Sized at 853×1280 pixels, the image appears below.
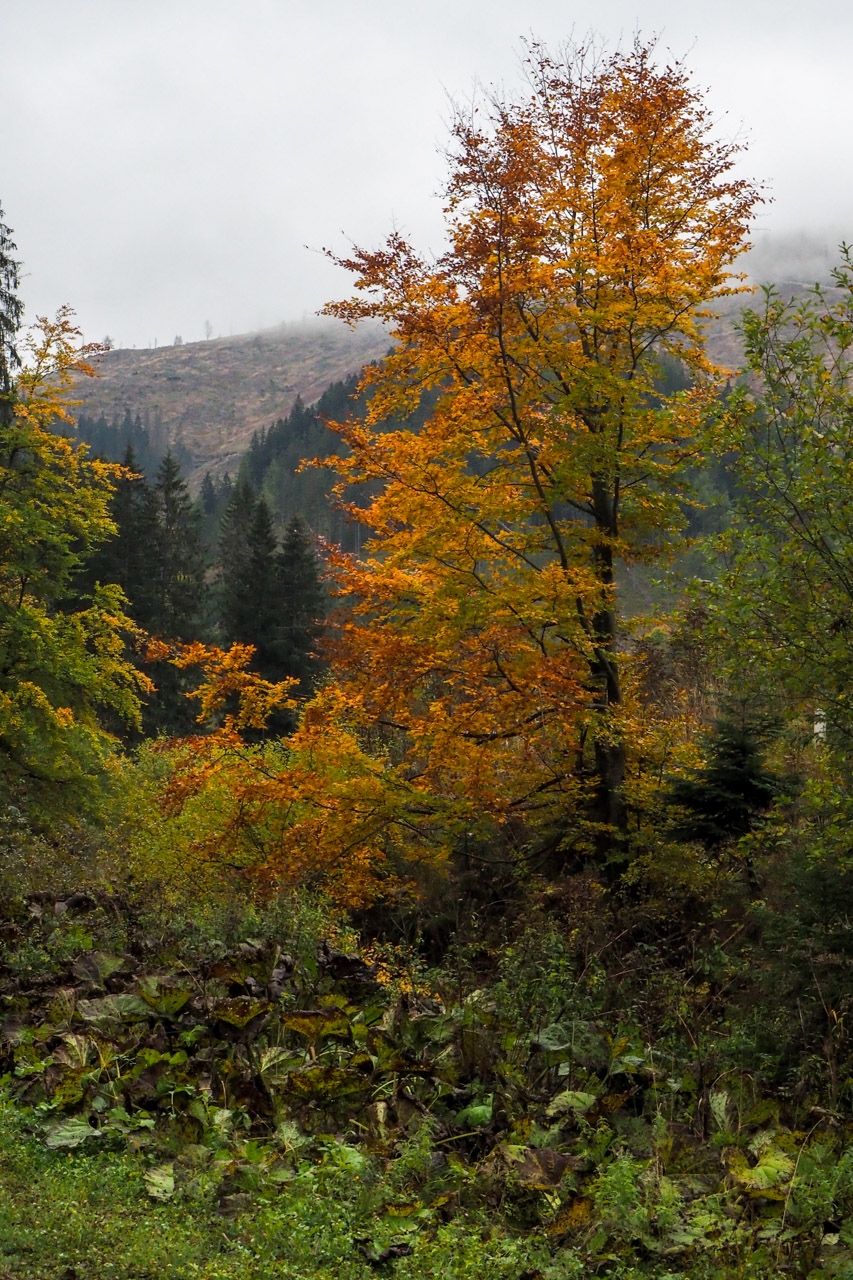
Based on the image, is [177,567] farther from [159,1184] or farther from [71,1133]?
[159,1184]

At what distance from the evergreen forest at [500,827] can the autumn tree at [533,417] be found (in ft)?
0.18

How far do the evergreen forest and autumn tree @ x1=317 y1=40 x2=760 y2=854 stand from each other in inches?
2.1

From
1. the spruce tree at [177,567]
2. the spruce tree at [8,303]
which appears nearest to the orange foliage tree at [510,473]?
the spruce tree at [8,303]

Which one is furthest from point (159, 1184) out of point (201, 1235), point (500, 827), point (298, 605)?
point (298, 605)


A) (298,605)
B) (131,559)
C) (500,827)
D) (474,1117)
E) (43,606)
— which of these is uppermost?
(131,559)

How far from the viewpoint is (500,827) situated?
14062 mm

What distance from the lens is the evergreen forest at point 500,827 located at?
4.52m

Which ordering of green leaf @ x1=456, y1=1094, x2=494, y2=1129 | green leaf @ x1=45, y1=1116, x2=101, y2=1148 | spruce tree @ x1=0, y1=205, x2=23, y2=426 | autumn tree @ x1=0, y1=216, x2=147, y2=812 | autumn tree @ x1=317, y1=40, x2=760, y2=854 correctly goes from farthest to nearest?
spruce tree @ x1=0, y1=205, x2=23, y2=426 < autumn tree @ x1=0, y1=216, x2=147, y2=812 < autumn tree @ x1=317, y1=40, x2=760, y2=854 < green leaf @ x1=456, y1=1094, x2=494, y2=1129 < green leaf @ x1=45, y1=1116, x2=101, y2=1148

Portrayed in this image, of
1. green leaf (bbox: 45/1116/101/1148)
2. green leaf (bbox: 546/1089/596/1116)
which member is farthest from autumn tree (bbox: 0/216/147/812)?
green leaf (bbox: 546/1089/596/1116)

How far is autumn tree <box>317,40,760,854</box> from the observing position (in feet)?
33.7

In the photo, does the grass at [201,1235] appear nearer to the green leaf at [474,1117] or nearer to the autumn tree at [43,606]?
the green leaf at [474,1117]

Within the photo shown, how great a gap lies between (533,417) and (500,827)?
229 inches

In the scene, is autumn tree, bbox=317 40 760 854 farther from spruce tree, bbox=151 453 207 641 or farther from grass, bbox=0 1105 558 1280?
spruce tree, bbox=151 453 207 641

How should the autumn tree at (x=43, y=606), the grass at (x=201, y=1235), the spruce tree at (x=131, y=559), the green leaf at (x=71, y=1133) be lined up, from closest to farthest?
the grass at (x=201, y=1235) < the green leaf at (x=71, y=1133) < the autumn tree at (x=43, y=606) < the spruce tree at (x=131, y=559)
